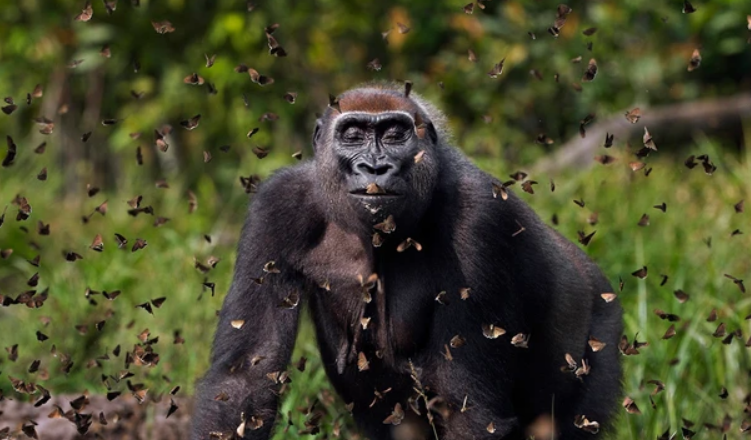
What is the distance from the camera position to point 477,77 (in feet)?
36.4

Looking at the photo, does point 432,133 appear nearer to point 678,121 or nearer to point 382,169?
point 382,169

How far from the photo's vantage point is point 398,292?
4.61 m

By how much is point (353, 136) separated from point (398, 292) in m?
0.71

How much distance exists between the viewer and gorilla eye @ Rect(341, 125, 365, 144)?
14.6ft

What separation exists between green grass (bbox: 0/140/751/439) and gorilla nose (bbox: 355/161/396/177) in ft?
5.16

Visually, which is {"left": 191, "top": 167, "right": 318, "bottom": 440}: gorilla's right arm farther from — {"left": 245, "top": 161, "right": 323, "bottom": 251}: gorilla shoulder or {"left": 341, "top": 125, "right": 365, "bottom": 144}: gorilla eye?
{"left": 341, "top": 125, "right": 365, "bottom": 144}: gorilla eye

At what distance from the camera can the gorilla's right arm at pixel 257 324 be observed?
4371mm

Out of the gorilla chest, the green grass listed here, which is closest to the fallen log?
the green grass

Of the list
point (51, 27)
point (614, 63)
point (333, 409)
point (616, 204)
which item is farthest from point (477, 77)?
point (333, 409)

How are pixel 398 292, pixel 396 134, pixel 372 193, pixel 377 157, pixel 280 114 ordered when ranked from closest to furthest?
pixel 372 193 → pixel 377 157 → pixel 396 134 → pixel 398 292 → pixel 280 114

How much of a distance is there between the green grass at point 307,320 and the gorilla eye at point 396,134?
159 cm

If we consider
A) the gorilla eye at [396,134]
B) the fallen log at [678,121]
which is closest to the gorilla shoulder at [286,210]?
the gorilla eye at [396,134]

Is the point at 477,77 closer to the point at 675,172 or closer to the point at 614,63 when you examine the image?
the point at 614,63

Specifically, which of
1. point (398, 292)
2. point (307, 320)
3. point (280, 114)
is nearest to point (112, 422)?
point (307, 320)
